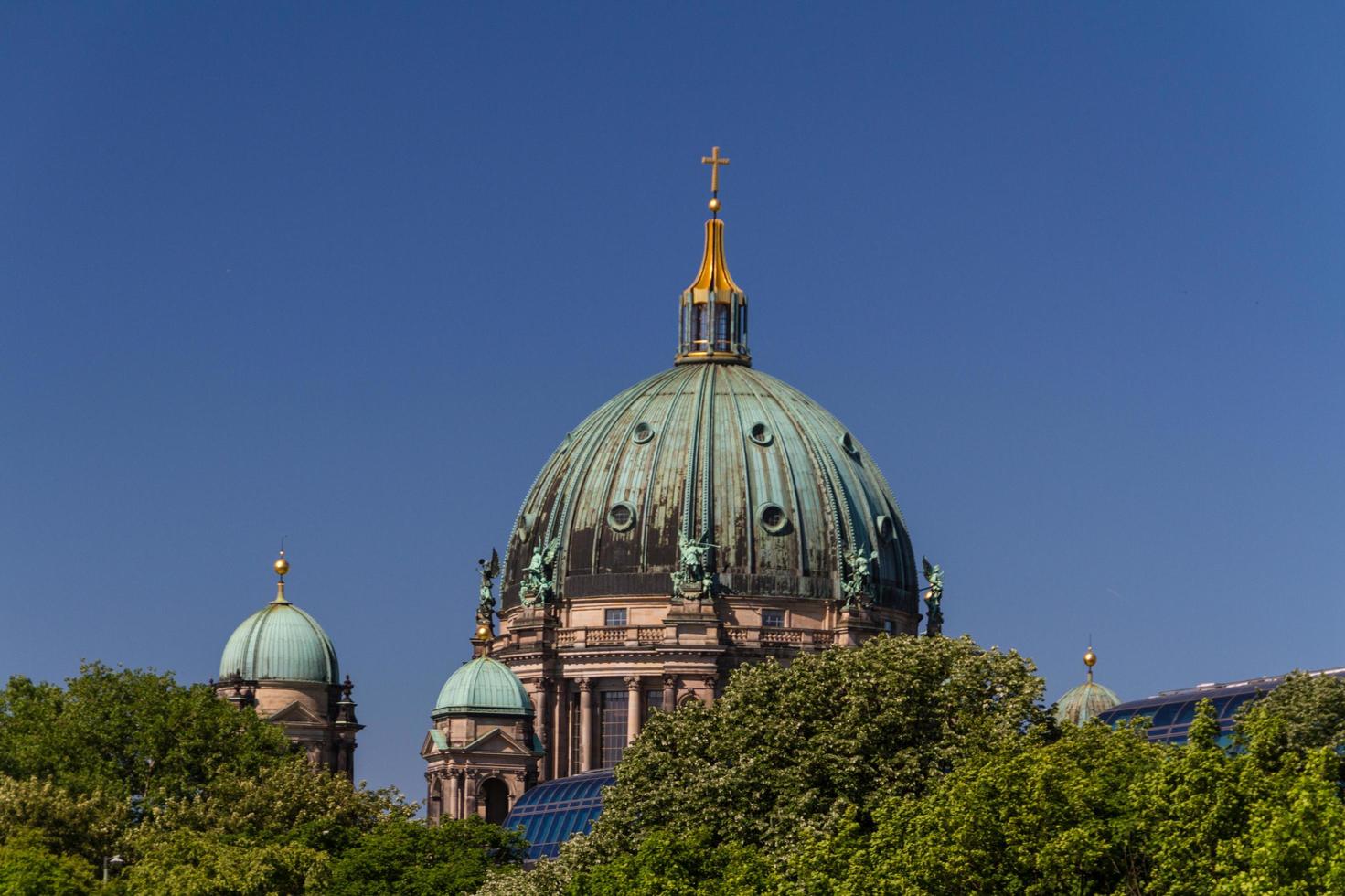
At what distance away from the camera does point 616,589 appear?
171 metres

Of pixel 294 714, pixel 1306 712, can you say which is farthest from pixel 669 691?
pixel 1306 712

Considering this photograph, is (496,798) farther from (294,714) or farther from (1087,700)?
(1087,700)

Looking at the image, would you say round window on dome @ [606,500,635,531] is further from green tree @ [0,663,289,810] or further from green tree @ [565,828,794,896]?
green tree @ [565,828,794,896]

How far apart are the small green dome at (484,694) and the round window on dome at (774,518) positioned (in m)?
16.6

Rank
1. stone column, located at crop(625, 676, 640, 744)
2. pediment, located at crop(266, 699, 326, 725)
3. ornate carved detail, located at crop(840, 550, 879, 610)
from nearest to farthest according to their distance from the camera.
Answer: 1. pediment, located at crop(266, 699, 326, 725)
2. stone column, located at crop(625, 676, 640, 744)
3. ornate carved detail, located at crop(840, 550, 879, 610)

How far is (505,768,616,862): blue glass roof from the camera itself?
5443 inches

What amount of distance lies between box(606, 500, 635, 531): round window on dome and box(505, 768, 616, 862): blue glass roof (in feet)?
70.7

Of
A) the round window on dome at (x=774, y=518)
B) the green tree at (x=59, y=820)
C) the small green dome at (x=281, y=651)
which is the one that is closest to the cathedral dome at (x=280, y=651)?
the small green dome at (x=281, y=651)

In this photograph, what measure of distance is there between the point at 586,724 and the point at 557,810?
25.9 m

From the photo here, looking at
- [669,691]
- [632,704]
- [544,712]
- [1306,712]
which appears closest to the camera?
[1306,712]

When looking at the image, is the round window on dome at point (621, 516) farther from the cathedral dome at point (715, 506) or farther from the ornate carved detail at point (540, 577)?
the ornate carved detail at point (540, 577)

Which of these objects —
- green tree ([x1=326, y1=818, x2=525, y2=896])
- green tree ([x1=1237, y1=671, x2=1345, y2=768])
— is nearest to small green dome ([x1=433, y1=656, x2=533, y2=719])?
green tree ([x1=326, y1=818, x2=525, y2=896])

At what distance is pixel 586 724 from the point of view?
169125 mm

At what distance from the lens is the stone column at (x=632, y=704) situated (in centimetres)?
16750
